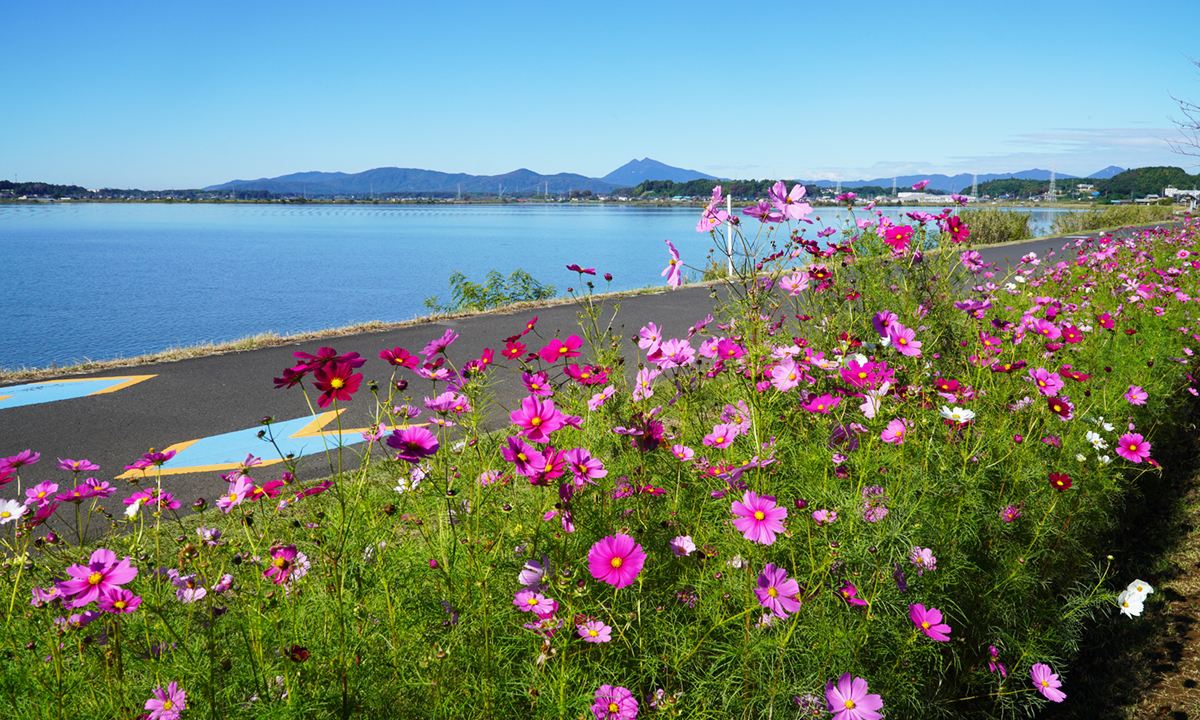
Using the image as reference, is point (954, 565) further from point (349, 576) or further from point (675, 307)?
point (675, 307)

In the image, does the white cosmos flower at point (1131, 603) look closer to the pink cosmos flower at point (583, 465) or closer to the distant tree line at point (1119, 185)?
the pink cosmos flower at point (583, 465)

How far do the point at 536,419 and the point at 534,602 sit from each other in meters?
0.38

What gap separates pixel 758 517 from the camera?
1.30 metres

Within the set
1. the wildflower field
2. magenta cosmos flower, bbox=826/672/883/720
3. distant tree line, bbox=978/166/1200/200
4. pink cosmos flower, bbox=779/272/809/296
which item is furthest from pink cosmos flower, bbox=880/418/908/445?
distant tree line, bbox=978/166/1200/200

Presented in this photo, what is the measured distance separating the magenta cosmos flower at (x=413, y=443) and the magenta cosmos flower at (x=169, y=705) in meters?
0.55

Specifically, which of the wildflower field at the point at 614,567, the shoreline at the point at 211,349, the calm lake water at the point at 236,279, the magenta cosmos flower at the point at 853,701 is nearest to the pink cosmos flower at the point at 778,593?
the wildflower field at the point at 614,567

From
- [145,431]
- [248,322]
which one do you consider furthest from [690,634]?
[248,322]

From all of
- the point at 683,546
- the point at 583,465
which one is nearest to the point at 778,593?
the point at 683,546

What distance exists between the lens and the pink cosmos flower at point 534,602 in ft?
4.26

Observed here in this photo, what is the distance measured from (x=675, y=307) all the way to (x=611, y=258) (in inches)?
818

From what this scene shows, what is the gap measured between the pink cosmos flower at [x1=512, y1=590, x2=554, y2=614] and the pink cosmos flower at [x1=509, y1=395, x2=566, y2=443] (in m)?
0.33

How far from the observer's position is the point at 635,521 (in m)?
1.91

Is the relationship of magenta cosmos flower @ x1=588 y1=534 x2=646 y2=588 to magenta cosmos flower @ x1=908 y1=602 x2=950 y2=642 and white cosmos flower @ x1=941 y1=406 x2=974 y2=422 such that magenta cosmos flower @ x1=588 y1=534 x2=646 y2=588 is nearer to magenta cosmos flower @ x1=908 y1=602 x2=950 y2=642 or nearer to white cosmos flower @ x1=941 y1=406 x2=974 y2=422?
magenta cosmos flower @ x1=908 y1=602 x2=950 y2=642

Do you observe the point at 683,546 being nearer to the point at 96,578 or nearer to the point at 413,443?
the point at 413,443
